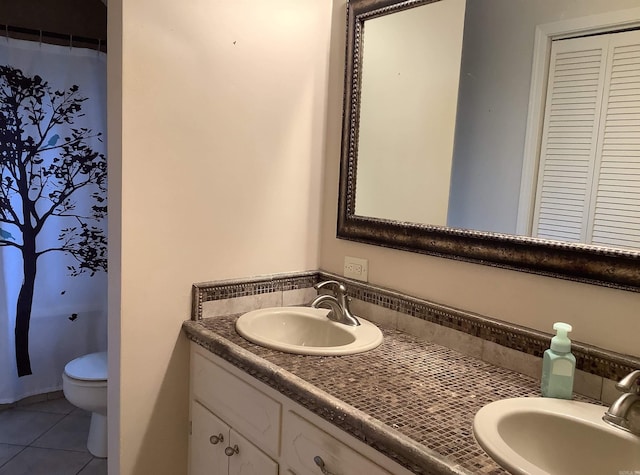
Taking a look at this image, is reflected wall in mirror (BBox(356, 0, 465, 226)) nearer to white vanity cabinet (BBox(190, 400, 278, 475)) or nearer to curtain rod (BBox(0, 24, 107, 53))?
white vanity cabinet (BBox(190, 400, 278, 475))

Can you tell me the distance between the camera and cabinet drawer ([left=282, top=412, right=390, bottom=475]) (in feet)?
3.51

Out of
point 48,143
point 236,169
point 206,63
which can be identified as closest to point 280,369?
point 236,169

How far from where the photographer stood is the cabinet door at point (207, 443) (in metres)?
1.53

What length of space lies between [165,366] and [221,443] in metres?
0.31

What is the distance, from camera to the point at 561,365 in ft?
3.71

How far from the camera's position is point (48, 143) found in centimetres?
266

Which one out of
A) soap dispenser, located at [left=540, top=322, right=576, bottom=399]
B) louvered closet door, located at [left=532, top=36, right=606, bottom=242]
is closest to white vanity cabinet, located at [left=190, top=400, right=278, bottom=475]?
soap dispenser, located at [left=540, top=322, right=576, bottom=399]

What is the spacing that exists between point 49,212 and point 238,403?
6.05ft

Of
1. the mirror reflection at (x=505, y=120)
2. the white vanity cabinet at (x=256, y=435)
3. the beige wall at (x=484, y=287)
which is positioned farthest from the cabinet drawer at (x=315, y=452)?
the mirror reflection at (x=505, y=120)

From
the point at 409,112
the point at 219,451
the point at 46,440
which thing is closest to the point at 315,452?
the point at 219,451

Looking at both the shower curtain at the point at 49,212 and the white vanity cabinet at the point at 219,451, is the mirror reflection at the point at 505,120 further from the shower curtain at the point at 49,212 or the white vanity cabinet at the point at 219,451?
the shower curtain at the point at 49,212

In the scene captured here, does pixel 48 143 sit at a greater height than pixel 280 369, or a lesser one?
greater

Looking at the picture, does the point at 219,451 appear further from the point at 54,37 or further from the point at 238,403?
the point at 54,37

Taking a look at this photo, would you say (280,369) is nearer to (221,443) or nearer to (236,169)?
(221,443)
